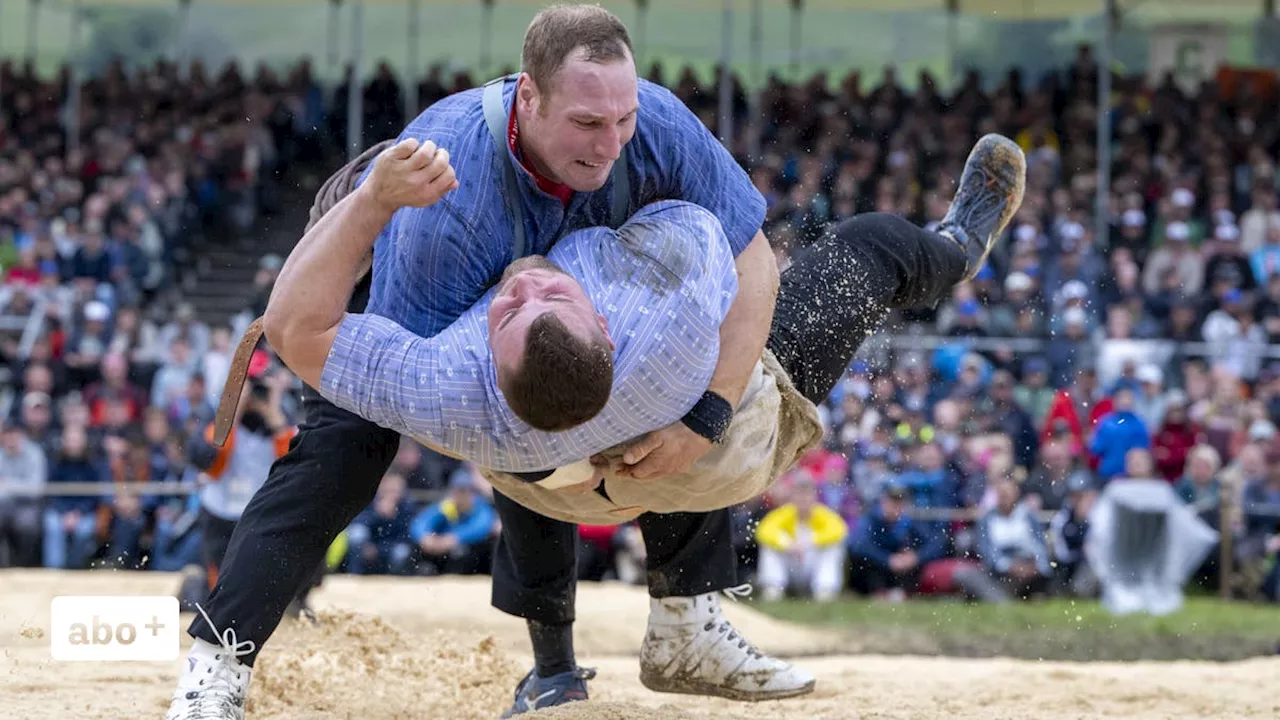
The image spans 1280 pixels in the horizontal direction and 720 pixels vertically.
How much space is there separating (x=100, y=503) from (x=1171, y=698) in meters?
7.43

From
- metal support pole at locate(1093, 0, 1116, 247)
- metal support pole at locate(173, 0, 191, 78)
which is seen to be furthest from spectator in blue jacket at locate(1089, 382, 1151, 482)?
metal support pole at locate(173, 0, 191, 78)

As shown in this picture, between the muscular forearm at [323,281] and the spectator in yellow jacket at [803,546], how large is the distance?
6862mm

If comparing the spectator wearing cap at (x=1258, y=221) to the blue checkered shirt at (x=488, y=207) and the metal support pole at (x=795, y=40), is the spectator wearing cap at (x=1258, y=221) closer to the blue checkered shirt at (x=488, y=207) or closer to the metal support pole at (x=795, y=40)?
the metal support pole at (x=795, y=40)

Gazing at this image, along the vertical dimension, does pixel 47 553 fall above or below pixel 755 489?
below

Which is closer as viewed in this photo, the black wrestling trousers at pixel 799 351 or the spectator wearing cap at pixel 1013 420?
the black wrestling trousers at pixel 799 351

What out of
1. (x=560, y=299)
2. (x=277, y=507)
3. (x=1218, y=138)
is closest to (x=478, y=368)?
(x=560, y=299)

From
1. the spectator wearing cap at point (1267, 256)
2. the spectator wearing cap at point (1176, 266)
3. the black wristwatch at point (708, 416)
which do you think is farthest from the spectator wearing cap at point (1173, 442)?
the black wristwatch at point (708, 416)

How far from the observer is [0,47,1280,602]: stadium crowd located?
33.2ft

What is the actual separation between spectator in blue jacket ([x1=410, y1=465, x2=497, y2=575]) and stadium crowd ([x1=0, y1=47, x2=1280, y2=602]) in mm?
17

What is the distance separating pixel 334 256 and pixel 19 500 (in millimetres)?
8334

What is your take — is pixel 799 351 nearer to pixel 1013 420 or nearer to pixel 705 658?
pixel 705 658

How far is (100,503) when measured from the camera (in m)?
10.8

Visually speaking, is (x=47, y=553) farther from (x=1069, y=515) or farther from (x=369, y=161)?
(x=369, y=161)

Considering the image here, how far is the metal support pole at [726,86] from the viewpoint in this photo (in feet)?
43.2
